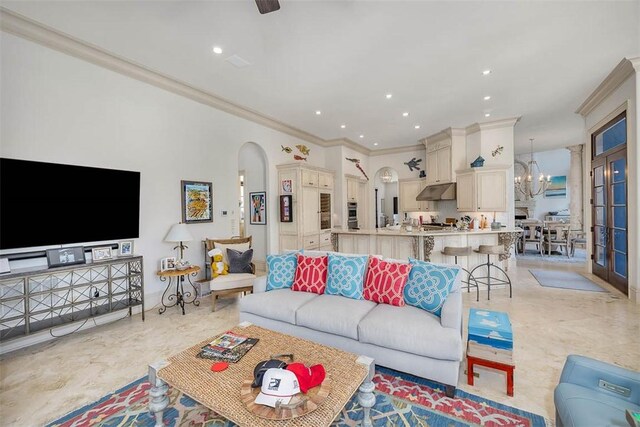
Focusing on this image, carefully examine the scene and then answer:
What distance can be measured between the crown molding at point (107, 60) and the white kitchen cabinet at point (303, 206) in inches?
51.6

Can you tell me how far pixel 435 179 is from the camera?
7.29 meters

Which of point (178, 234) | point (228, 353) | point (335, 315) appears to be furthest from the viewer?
point (178, 234)

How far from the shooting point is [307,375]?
1519mm

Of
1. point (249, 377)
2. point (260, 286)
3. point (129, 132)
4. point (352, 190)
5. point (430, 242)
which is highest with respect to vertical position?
point (129, 132)

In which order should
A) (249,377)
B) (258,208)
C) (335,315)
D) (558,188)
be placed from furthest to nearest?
(558,188) < (258,208) < (335,315) < (249,377)

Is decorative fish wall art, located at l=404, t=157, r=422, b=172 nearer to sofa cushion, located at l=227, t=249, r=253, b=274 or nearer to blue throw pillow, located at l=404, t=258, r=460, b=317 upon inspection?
sofa cushion, located at l=227, t=249, r=253, b=274

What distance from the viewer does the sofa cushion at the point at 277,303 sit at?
2.73m

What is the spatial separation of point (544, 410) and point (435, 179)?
19.7 feet

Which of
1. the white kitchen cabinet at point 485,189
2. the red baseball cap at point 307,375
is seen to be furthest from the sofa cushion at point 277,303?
the white kitchen cabinet at point 485,189

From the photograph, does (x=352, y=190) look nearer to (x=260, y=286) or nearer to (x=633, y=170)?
(x=260, y=286)

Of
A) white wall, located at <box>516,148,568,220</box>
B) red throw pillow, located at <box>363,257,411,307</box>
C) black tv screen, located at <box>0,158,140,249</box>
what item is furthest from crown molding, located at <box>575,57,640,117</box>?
A: black tv screen, located at <box>0,158,140,249</box>

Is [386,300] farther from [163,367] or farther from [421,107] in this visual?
[421,107]

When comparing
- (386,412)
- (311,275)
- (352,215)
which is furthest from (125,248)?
(352,215)

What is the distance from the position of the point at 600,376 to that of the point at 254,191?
586cm
